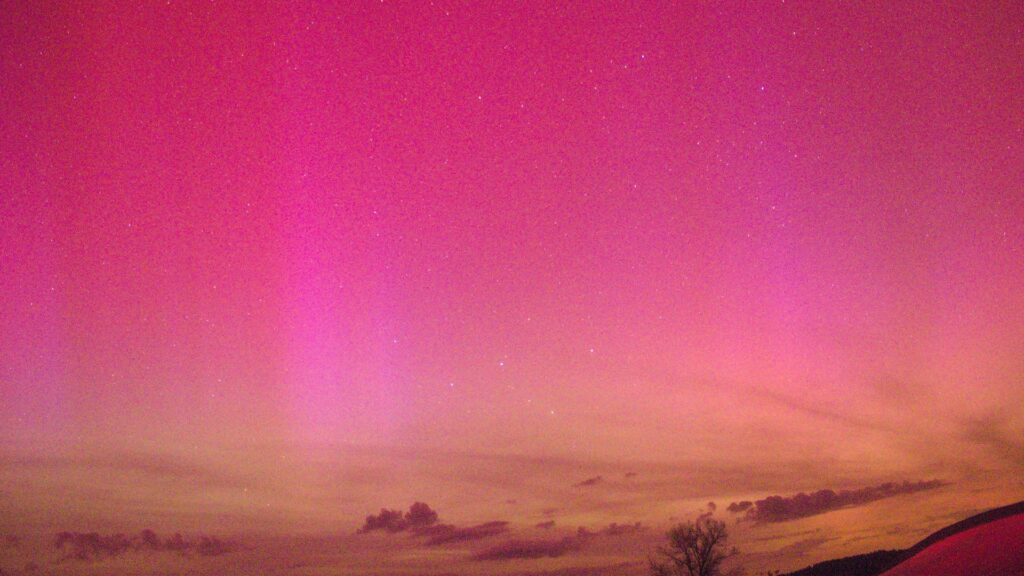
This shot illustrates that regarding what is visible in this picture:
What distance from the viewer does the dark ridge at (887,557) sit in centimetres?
2738

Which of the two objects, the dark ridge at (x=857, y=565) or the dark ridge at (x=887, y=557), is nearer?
the dark ridge at (x=887, y=557)

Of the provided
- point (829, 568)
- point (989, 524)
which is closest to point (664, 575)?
point (829, 568)

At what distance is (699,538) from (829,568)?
923cm

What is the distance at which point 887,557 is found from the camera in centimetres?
3828

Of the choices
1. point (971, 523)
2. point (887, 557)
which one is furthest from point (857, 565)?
point (971, 523)

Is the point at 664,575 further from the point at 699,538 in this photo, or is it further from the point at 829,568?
the point at 829,568

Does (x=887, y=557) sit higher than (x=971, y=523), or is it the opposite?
(x=971, y=523)

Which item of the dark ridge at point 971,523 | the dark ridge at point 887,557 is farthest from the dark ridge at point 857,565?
the dark ridge at point 971,523

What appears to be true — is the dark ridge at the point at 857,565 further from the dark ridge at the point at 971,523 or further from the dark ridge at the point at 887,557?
the dark ridge at the point at 971,523

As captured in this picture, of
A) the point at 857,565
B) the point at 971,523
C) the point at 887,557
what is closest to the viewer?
the point at 971,523

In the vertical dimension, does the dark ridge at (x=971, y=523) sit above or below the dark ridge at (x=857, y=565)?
above

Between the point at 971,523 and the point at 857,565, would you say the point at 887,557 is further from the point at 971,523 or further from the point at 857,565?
the point at 971,523

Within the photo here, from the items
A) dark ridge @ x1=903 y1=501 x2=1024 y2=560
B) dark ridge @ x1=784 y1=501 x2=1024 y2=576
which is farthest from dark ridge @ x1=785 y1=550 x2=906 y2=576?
dark ridge @ x1=903 y1=501 x2=1024 y2=560

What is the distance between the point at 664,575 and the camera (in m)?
50.9
